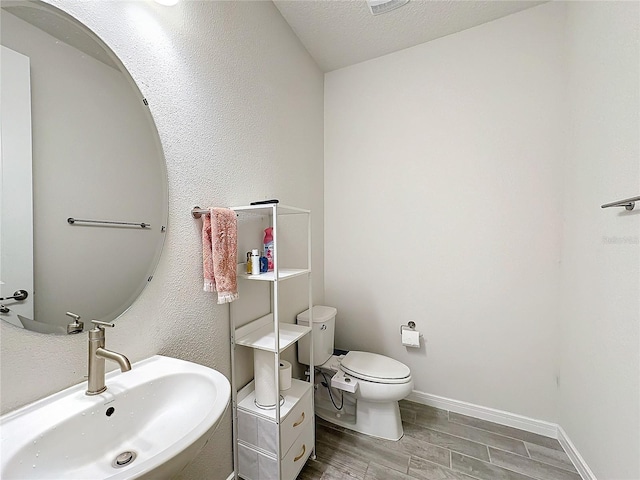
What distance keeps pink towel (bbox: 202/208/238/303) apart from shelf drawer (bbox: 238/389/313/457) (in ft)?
1.97

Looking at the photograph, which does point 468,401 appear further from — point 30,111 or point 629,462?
point 30,111

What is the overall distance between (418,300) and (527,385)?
833 millimetres

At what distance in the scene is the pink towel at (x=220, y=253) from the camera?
3.60ft

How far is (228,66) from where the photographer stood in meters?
A: 1.32

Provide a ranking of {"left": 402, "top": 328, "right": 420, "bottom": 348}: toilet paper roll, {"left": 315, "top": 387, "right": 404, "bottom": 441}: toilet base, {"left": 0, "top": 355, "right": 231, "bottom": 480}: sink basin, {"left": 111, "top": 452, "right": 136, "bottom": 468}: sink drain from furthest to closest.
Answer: {"left": 402, "top": 328, "right": 420, "bottom": 348}: toilet paper roll → {"left": 315, "top": 387, "right": 404, "bottom": 441}: toilet base → {"left": 111, "top": 452, "right": 136, "bottom": 468}: sink drain → {"left": 0, "top": 355, "right": 231, "bottom": 480}: sink basin

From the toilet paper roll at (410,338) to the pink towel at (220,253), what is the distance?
4.56ft

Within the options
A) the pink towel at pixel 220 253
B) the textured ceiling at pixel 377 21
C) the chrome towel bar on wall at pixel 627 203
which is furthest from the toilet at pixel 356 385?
the textured ceiling at pixel 377 21

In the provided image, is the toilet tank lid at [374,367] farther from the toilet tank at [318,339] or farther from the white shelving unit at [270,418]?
the white shelving unit at [270,418]

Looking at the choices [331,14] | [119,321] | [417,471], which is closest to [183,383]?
[119,321]

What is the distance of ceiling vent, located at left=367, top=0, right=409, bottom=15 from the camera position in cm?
155

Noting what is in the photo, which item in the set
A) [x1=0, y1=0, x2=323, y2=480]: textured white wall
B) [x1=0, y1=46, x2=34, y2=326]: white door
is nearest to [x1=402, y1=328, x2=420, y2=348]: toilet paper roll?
[x1=0, y1=0, x2=323, y2=480]: textured white wall

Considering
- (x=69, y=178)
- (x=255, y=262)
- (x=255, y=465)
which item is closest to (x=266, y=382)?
(x=255, y=465)

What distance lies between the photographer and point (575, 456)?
56.7 inches

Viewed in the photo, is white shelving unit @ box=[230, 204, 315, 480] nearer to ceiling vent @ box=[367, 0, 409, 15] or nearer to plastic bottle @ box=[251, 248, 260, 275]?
plastic bottle @ box=[251, 248, 260, 275]
